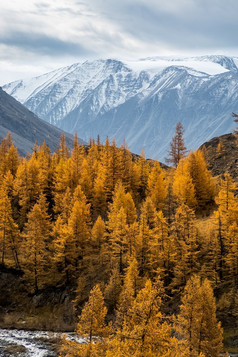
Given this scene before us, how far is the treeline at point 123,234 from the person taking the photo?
4503 centimetres

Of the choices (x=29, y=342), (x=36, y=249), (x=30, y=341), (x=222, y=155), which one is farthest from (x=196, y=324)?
(x=222, y=155)

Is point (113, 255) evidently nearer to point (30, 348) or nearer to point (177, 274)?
point (177, 274)

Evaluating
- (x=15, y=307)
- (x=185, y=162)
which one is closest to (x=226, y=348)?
(x=15, y=307)

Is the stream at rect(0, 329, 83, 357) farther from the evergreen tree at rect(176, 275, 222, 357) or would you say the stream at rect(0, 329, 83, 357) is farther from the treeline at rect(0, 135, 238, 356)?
the evergreen tree at rect(176, 275, 222, 357)

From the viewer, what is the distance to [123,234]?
5200 cm

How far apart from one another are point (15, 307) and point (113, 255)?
16628mm

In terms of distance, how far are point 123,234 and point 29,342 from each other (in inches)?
751

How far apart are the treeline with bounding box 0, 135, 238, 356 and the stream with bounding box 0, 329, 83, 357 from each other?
20.5ft

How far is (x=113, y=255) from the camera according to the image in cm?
5278

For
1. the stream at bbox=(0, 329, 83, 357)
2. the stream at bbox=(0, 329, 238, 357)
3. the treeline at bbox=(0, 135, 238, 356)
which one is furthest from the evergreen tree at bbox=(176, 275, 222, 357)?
the stream at bbox=(0, 329, 83, 357)

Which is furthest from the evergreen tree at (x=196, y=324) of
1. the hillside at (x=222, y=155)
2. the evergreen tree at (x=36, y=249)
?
the hillside at (x=222, y=155)

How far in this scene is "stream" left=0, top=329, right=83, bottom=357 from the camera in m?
39.6

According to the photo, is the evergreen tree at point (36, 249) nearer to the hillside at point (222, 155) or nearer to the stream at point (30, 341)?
the stream at point (30, 341)

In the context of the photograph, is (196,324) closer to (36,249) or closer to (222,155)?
(36,249)
